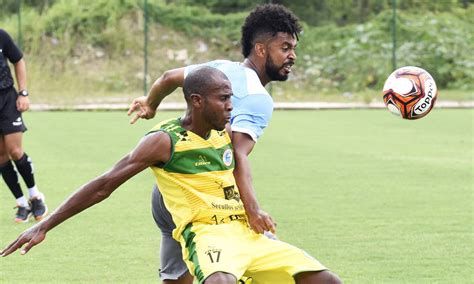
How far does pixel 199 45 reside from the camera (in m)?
31.6

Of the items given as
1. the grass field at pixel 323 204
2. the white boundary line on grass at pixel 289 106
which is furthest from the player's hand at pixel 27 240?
the white boundary line on grass at pixel 289 106

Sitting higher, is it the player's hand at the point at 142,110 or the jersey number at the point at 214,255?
the player's hand at the point at 142,110

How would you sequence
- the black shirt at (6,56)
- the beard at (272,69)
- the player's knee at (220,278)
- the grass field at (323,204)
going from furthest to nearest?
the black shirt at (6,56)
the grass field at (323,204)
the beard at (272,69)
the player's knee at (220,278)

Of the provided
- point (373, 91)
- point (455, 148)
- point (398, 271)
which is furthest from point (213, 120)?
point (373, 91)

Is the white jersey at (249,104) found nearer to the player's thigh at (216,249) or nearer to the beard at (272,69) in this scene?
the beard at (272,69)

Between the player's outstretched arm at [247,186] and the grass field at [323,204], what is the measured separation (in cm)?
219

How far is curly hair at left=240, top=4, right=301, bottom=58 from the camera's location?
660cm

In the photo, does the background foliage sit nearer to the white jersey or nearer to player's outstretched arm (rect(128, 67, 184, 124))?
player's outstretched arm (rect(128, 67, 184, 124))

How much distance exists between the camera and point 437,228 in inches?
395

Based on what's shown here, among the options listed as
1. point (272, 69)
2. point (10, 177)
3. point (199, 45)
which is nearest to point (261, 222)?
point (272, 69)

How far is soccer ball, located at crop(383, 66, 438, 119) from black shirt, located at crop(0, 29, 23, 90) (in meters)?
4.43

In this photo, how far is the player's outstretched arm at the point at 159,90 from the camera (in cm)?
696

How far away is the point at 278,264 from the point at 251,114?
38.7 inches

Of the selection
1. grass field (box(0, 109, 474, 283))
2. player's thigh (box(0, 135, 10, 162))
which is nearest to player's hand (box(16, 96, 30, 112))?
player's thigh (box(0, 135, 10, 162))
